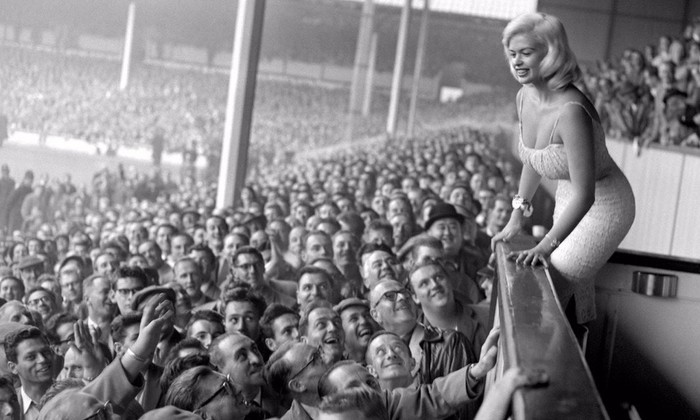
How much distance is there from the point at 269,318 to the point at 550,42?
342cm

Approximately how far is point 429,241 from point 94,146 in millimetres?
17605

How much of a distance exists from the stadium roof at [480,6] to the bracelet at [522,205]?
2430cm

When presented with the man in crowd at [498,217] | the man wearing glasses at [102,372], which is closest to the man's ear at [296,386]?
the man wearing glasses at [102,372]

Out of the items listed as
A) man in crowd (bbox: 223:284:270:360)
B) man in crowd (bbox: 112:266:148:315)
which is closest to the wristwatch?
man in crowd (bbox: 223:284:270:360)

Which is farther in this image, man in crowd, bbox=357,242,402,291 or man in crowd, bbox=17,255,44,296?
man in crowd, bbox=17,255,44,296

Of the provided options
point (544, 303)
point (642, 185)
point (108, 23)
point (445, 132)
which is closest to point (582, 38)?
point (445, 132)

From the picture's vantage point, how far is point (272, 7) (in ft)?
91.8

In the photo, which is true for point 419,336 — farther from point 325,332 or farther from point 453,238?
point 453,238

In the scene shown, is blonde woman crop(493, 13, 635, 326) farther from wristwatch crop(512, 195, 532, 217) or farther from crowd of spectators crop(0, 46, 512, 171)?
crowd of spectators crop(0, 46, 512, 171)

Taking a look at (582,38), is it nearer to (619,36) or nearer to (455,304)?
(619,36)

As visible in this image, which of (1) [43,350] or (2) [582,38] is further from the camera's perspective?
(2) [582,38]

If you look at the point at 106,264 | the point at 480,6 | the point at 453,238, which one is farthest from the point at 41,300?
the point at 480,6

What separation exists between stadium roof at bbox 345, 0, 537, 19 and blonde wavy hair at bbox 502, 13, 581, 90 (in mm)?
24718

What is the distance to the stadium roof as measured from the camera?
2875 centimetres
